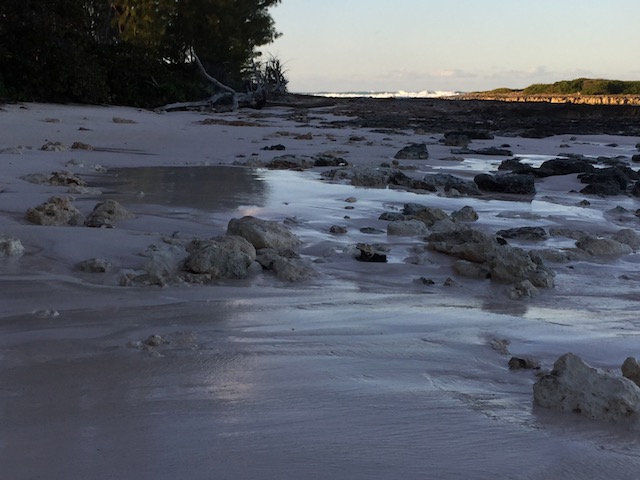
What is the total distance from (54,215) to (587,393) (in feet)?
10.1

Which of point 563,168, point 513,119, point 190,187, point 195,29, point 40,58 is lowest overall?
point 190,187

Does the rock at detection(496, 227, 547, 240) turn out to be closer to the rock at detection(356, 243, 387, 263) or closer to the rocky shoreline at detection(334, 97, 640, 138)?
the rock at detection(356, 243, 387, 263)

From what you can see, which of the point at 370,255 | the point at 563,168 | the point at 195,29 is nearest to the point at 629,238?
the point at 370,255

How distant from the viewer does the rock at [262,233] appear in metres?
3.88

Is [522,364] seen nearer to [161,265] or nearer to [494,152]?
[161,265]

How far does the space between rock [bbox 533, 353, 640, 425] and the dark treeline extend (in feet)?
50.6

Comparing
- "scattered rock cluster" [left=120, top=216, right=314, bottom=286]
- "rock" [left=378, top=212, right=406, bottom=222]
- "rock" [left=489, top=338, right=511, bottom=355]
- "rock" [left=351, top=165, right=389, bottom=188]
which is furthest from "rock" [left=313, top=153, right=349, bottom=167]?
"rock" [left=489, top=338, right=511, bottom=355]

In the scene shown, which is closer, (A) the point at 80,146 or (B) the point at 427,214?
(B) the point at 427,214

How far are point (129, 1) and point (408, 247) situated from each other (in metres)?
23.7

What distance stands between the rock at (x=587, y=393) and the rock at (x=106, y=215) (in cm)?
275

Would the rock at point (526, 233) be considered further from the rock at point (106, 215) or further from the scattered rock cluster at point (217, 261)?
the rock at point (106, 215)

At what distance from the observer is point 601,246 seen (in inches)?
172

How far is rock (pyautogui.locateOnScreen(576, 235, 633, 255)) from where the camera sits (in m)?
4.34

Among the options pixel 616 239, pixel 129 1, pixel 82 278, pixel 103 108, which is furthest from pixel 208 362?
pixel 129 1
